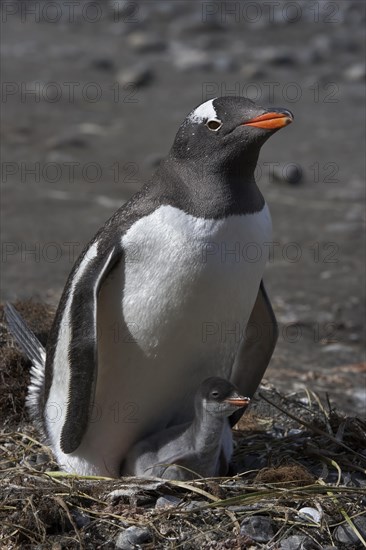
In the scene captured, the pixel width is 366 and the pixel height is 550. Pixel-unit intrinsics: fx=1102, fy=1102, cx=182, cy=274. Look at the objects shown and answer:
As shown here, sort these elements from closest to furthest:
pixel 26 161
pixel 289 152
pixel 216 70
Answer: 1. pixel 26 161
2. pixel 289 152
3. pixel 216 70

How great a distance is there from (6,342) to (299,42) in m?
12.3

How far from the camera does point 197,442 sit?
4086 mm

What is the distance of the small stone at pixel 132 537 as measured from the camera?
3760 mm

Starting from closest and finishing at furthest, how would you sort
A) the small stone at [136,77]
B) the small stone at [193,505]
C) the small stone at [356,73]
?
the small stone at [193,505]
the small stone at [136,77]
the small stone at [356,73]

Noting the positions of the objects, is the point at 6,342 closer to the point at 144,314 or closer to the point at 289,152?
the point at 144,314

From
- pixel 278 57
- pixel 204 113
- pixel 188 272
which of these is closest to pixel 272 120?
pixel 204 113

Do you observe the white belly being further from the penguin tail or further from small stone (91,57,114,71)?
small stone (91,57,114,71)

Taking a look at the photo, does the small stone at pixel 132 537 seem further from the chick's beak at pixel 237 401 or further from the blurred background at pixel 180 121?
the blurred background at pixel 180 121

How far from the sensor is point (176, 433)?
13.8ft

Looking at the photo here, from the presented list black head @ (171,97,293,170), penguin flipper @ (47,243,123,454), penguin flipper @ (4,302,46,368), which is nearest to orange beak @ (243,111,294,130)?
black head @ (171,97,293,170)

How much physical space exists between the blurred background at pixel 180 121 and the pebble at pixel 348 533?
6.82ft

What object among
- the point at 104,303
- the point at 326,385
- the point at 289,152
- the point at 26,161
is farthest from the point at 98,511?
the point at 289,152

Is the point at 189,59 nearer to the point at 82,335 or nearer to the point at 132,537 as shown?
the point at 82,335

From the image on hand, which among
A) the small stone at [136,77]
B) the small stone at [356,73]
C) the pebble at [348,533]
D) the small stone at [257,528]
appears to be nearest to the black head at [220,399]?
the small stone at [257,528]
